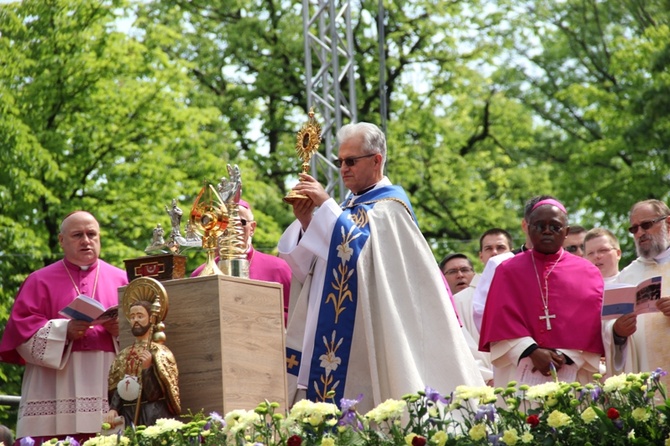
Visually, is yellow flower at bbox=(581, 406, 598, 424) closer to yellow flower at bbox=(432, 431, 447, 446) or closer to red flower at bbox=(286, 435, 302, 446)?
yellow flower at bbox=(432, 431, 447, 446)

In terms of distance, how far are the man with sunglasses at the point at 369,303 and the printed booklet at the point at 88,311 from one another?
1.54 m

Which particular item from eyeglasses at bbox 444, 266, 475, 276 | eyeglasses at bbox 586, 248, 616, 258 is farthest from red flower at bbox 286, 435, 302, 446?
eyeglasses at bbox 444, 266, 475, 276

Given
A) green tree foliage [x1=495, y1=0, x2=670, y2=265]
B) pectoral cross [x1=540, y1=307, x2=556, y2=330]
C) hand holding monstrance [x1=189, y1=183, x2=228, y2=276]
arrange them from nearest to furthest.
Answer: hand holding monstrance [x1=189, y1=183, x2=228, y2=276]
pectoral cross [x1=540, y1=307, x2=556, y2=330]
green tree foliage [x1=495, y1=0, x2=670, y2=265]


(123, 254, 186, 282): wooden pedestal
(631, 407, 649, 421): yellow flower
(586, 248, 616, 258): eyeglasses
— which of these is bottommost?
(631, 407, 649, 421): yellow flower

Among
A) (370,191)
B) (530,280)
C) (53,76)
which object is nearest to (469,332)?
(530,280)

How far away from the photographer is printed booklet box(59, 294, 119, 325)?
7.67 meters

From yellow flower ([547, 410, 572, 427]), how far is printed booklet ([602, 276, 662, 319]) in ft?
8.73

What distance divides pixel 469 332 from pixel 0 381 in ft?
23.7

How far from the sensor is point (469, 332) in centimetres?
974

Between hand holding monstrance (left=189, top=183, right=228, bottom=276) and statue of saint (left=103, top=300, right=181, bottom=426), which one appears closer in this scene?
statue of saint (left=103, top=300, right=181, bottom=426)

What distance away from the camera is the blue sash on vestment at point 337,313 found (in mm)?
6453

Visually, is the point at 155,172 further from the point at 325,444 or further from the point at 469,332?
the point at 325,444

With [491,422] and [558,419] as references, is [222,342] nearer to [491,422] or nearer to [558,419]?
[491,422]

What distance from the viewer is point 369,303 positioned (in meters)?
6.46
